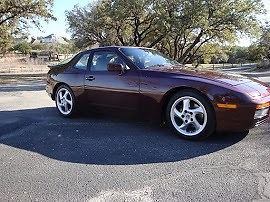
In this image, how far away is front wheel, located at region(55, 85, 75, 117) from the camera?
624cm

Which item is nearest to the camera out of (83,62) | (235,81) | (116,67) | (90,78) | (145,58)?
(235,81)

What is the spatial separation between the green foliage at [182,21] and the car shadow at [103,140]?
21.7 m

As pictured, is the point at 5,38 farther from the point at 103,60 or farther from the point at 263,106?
the point at 263,106

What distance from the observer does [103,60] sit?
586cm

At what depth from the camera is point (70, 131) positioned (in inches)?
211

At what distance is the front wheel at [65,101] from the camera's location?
6242mm

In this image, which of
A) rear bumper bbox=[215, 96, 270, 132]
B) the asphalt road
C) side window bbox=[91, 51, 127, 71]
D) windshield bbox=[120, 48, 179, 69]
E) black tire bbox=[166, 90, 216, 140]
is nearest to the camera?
the asphalt road

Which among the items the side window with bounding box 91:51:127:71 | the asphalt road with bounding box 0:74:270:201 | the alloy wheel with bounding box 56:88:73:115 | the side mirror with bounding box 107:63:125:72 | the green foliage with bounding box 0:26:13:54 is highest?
the green foliage with bounding box 0:26:13:54

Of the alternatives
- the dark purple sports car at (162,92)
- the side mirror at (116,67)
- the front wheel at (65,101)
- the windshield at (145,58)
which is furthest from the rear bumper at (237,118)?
the front wheel at (65,101)

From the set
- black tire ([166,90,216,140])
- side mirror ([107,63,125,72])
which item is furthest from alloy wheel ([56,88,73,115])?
black tire ([166,90,216,140])

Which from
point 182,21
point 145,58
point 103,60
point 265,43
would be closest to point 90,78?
point 103,60

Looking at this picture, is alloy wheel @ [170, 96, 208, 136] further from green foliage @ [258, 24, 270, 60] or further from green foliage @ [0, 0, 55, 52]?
green foliage @ [258, 24, 270, 60]

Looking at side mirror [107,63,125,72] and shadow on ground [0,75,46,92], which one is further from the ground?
side mirror [107,63,125,72]

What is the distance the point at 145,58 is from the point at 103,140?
1.56 metres
